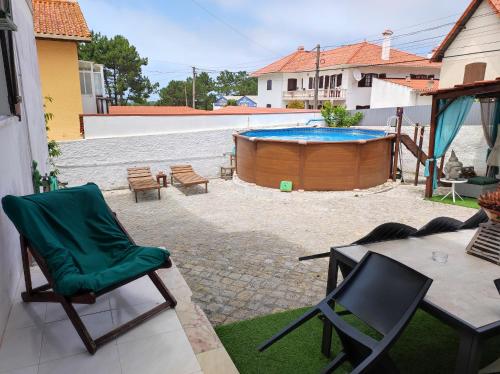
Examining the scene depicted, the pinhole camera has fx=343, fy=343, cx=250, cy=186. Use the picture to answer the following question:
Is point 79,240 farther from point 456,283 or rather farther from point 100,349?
point 456,283

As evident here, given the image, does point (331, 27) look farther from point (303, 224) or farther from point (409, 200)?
point (303, 224)

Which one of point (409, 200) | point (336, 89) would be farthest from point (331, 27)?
point (409, 200)

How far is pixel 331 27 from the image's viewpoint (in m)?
35.3

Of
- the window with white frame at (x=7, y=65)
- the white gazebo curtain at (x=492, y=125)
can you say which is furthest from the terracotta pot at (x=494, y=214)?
the white gazebo curtain at (x=492, y=125)

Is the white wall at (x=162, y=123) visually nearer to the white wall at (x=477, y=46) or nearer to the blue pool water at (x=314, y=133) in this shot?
the blue pool water at (x=314, y=133)

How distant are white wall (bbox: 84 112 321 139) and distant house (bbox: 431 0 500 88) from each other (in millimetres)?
11280

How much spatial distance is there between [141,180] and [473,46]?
18281 mm

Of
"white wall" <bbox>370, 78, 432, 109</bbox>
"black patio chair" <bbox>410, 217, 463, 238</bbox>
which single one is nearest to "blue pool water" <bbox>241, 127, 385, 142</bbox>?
"white wall" <bbox>370, 78, 432, 109</bbox>

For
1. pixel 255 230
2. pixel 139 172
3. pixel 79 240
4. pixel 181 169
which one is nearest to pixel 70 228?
pixel 79 240

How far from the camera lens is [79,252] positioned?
9.73ft

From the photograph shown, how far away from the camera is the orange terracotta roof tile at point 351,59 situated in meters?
28.3

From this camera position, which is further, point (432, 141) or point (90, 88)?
point (90, 88)

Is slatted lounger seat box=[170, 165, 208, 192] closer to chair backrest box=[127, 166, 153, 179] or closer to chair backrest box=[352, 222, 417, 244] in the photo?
chair backrest box=[127, 166, 153, 179]

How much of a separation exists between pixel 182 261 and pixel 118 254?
1858 millimetres
